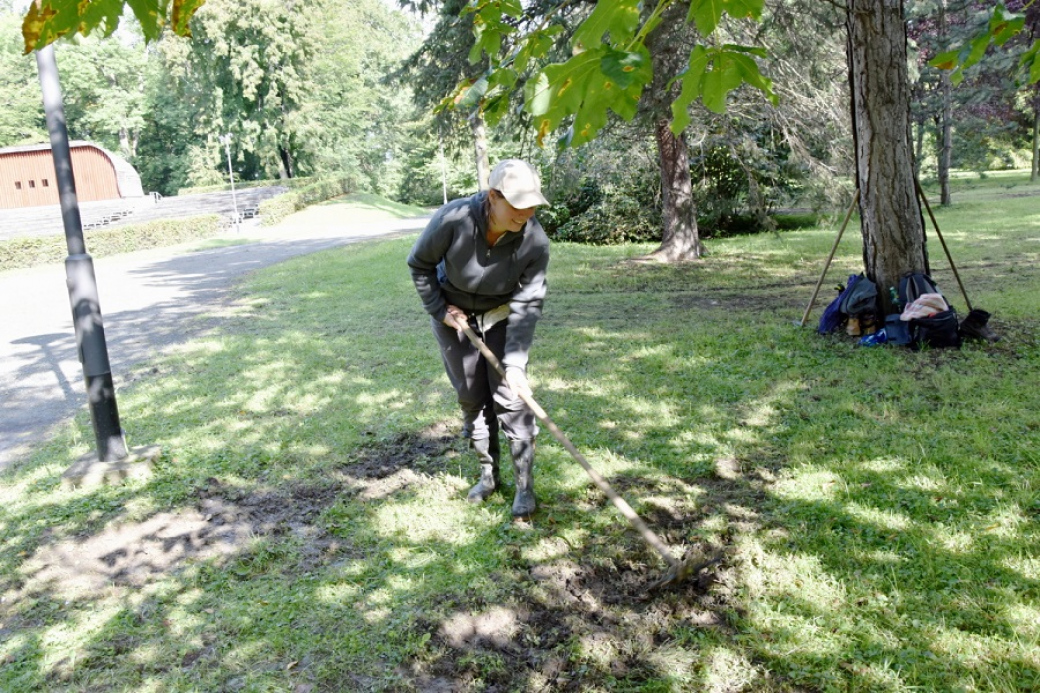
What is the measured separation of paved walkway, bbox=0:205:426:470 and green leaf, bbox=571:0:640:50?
569cm

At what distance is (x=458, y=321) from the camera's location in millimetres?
4137

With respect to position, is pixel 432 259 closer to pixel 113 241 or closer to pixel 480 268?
pixel 480 268

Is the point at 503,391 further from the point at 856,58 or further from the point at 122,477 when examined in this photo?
the point at 856,58

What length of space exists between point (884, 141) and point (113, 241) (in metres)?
24.1

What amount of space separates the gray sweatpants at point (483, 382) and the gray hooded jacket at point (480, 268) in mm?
113

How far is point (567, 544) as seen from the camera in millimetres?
3938

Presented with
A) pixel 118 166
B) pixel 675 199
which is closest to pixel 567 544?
pixel 675 199

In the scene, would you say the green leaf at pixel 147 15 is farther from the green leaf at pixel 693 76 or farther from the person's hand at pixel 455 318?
the person's hand at pixel 455 318

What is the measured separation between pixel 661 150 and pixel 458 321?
10.8m

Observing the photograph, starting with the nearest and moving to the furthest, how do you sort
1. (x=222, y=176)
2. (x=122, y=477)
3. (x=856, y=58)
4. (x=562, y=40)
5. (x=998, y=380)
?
(x=122, y=477)
(x=998, y=380)
(x=856, y=58)
(x=562, y=40)
(x=222, y=176)

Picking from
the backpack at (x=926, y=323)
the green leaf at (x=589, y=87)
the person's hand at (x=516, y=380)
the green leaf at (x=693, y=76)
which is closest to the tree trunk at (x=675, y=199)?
the backpack at (x=926, y=323)

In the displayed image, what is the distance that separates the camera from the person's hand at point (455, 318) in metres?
4.13

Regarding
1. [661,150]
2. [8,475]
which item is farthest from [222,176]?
[8,475]

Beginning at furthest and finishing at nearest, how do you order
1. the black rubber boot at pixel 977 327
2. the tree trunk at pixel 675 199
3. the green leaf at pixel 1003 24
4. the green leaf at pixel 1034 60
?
the tree trunk at pixel 675 199 < the black rubber boot at pixel 977 327 < the green leaf at pixel 1034 60 < the green leaf at pixel 1003 24
